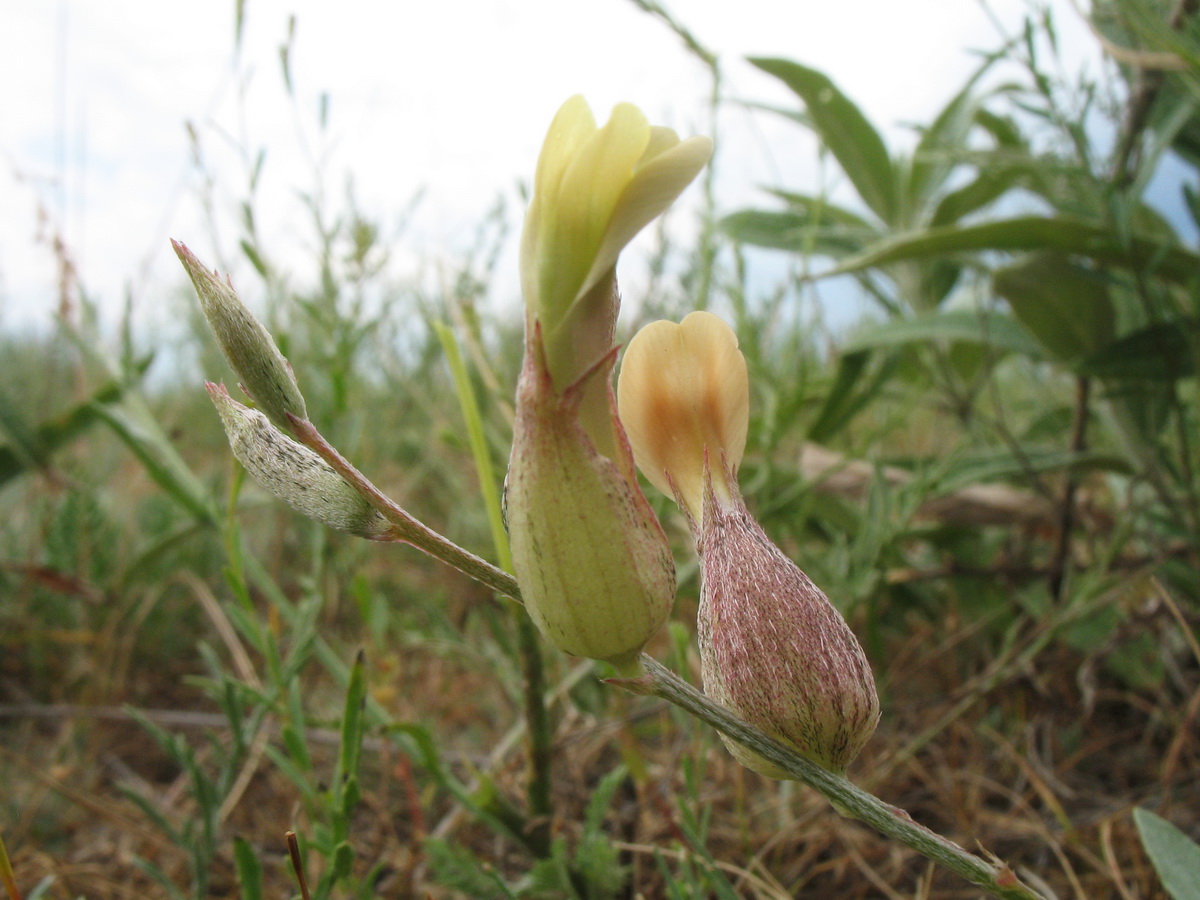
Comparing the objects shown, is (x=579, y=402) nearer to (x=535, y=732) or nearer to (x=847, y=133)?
(x=535, y=732)

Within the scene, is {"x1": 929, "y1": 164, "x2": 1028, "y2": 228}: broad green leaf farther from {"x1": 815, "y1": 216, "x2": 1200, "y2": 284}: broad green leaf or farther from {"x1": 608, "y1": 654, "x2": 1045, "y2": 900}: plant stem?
{"x1": 608, "y1": 654, "x2": 1045, "y2": 900}: plant stem

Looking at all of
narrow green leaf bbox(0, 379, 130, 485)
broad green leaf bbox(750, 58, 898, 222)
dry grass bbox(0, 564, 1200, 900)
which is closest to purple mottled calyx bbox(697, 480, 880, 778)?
dry grass bbox(0, 564, 1200, 900)

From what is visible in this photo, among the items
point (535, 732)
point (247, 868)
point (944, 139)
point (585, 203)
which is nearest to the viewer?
point (585, 203)

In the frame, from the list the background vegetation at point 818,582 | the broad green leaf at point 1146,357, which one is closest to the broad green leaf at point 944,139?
the background vegetation at point 818,582

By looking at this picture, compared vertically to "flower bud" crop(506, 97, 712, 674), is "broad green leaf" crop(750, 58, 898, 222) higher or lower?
higher

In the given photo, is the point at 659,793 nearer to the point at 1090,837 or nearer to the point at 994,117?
the point at 1090,837

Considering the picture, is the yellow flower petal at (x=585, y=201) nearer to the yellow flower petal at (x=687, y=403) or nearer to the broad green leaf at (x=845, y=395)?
the yellow flower petal at (x=687, y=403)

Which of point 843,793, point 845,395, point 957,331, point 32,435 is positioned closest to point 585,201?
point 843,793
